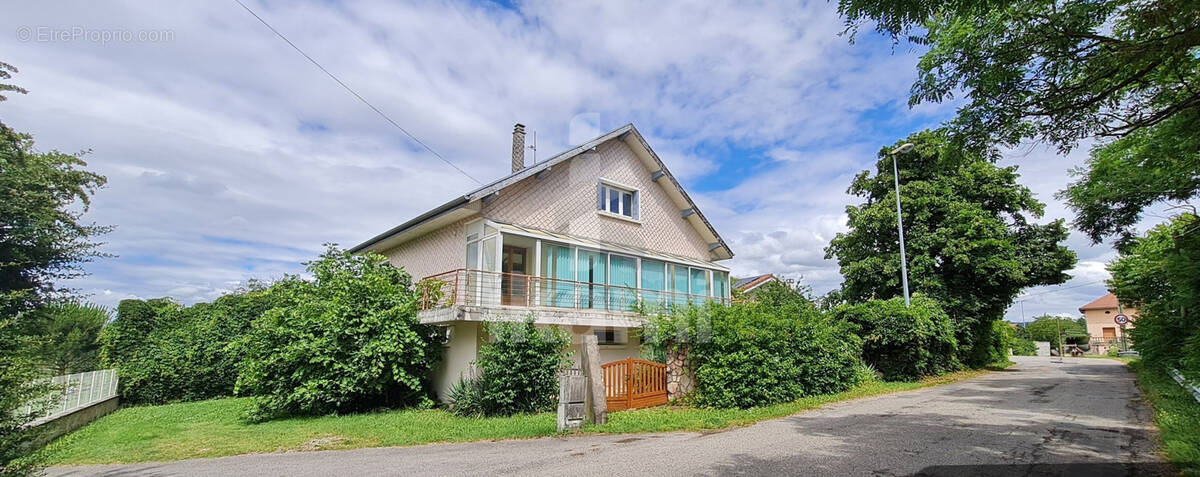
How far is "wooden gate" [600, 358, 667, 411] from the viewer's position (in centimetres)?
1204

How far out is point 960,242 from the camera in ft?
64.0

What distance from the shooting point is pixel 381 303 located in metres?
13.3

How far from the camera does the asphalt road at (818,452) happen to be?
6.12 m

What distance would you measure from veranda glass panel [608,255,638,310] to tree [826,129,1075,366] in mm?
9669

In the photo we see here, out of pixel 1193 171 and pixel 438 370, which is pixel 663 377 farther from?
pixel 1193 171

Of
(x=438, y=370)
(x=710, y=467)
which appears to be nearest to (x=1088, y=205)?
(x=710, y=467)

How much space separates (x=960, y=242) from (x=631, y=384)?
47.1 ft

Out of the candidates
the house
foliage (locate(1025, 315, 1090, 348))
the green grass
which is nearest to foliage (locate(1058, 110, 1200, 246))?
the green grass

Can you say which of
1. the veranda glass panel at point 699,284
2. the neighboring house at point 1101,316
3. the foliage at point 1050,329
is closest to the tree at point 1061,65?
the veranda glass panel at point 699,284

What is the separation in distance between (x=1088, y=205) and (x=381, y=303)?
53.3ft

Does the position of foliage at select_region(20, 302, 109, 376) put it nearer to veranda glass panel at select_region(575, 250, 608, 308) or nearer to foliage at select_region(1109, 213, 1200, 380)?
veranda glass panel at select_region(575, 250, 608, 308)

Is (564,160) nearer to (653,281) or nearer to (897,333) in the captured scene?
(653,281)

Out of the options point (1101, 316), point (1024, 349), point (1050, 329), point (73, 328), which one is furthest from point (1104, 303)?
point (73, 328)

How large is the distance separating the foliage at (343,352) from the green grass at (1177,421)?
41.6 ft
